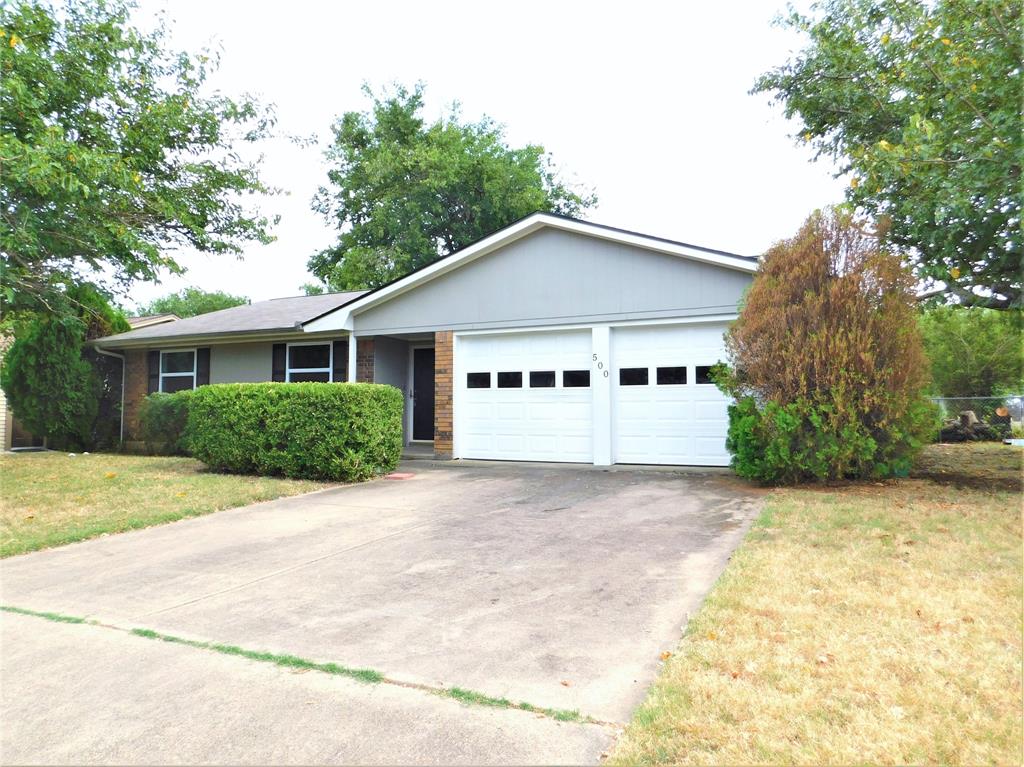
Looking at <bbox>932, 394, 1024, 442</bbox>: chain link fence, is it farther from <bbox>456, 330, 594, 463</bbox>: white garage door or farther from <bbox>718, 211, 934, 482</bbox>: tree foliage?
<bbox>456, 330, 594, 463</bbox>: white garage door

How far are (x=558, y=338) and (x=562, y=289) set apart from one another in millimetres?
916

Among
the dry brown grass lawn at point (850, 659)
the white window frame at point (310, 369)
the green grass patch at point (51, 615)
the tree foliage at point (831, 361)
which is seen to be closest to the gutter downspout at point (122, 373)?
the white window frame at point (310, 369)

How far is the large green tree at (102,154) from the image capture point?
7582mm

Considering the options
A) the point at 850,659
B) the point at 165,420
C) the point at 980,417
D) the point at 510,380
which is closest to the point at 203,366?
the point at 165,420

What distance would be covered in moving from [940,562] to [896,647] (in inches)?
73.3

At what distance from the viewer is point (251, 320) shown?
622 inches

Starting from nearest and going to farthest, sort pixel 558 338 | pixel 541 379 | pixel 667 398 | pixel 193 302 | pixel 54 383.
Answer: pixel 667 398 → pixel 558 338 → pixel 541 379 → pixel 54 383 → pixel 193 302

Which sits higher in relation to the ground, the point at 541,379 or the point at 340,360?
the point at 340,360

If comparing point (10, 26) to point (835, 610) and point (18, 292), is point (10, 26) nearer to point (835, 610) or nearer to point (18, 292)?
point (18, 292)

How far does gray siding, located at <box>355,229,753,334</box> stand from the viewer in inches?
413

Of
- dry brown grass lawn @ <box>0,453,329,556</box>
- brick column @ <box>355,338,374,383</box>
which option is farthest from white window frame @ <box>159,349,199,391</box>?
brick column @ <box>355,338,374,383</box>

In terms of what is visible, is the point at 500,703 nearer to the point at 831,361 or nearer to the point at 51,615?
the point at 51,615

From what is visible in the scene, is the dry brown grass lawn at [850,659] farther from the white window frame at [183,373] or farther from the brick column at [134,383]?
the brick column at [134,383]

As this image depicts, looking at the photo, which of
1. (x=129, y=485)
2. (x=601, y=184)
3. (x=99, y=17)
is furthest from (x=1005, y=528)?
(x=601, y=184)
